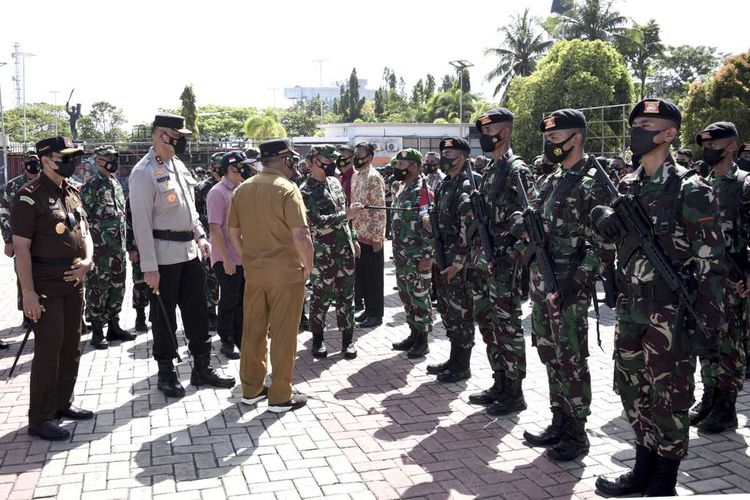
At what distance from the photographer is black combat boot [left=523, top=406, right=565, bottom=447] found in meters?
4.73

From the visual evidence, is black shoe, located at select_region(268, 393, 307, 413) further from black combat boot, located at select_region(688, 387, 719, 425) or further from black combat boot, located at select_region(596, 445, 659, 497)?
black combat boot, located at select_region(688, 387, 719, 425)

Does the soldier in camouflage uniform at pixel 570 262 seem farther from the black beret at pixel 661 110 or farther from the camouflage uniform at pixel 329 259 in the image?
the camouflage uniform at pixel 329 259

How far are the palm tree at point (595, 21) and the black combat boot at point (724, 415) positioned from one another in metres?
37.3

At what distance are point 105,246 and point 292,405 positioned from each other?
3489 millimetres

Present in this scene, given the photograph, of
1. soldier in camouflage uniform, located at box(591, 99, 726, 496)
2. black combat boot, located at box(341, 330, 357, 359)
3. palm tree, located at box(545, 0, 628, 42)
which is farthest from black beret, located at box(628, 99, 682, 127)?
palm tree, located at box(545, 0, 628, 42)

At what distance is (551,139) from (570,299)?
3.51 feet

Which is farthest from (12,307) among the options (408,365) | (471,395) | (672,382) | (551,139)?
(672,382)

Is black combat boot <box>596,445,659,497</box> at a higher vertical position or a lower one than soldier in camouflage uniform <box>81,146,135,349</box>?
lower

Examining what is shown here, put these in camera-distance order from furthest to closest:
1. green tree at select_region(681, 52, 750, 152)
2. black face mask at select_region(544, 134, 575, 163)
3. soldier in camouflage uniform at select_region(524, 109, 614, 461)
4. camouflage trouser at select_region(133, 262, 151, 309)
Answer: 1. green tree at select_region(681, 52, 750, 152)
2. camouflage trouser at select_region(133, 262, 151, 309)
3. black face mask at select_region(544, 134, 575, 163)
4. soldier in camouflage uniform at select_region(524, 109, 614, 461)

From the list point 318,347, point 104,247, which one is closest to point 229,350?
point 318,347

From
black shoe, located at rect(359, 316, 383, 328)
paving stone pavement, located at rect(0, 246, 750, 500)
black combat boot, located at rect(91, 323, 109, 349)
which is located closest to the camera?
paving stone pavement, located at rect(0, 246, 750, 500)

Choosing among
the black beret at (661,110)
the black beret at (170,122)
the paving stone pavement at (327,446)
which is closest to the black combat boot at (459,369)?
the paving stone pavement at (327,446)

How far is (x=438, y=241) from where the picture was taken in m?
6.27

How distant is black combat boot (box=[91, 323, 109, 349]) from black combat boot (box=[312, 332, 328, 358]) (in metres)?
2.36
